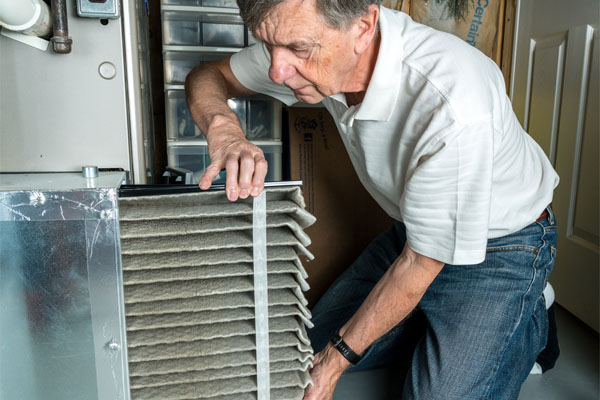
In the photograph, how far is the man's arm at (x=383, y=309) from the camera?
999 mm

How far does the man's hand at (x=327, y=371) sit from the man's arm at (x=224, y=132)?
0.47 metres

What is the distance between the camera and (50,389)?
0.66 metres

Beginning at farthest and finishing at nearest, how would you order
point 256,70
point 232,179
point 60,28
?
point 256,70 → point 60,28 → point 232,179

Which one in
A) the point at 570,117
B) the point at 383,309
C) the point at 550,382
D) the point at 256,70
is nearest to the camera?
the point at 383,309

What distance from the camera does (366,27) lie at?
3.00 ft

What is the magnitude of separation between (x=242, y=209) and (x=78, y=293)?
0.75ft

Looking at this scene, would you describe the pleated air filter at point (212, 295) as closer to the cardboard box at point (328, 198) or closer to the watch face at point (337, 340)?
the watch face at point (337, 340)

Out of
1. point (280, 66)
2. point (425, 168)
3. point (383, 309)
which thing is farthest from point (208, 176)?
point (383, 309)

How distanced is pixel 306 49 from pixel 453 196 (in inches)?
14.5

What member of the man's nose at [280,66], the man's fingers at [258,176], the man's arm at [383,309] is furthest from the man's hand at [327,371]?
the man's nose at [280,66]

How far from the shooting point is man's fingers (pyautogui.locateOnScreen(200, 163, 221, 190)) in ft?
2.20

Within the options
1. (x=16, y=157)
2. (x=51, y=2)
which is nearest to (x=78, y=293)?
(x=16, y=157)

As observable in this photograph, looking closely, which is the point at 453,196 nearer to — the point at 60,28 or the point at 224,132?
the point at 224,132

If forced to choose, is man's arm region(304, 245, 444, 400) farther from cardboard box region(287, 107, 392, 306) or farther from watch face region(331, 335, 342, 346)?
cardboard box region(287, 107, 392, 306)
